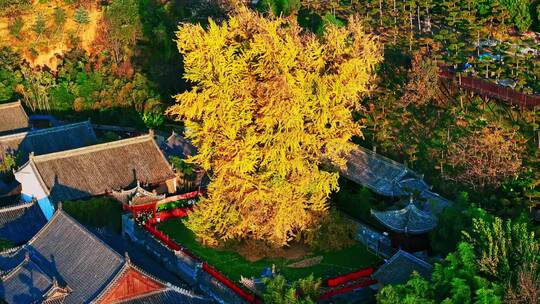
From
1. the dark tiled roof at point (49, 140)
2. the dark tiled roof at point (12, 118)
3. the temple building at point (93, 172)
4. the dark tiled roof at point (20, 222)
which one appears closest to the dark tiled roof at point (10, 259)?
the dark tiled roof at point (20, 222)

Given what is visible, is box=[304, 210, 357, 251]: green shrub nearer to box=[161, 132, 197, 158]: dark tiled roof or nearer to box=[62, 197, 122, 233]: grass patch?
box=[62, 197, 122, 233]: grass patch

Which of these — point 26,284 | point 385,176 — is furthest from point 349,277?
point 26,284

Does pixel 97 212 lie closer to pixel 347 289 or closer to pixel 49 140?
pixel 49 140

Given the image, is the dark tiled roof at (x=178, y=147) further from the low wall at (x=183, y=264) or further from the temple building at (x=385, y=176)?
the temple building at (x=385, y=176)

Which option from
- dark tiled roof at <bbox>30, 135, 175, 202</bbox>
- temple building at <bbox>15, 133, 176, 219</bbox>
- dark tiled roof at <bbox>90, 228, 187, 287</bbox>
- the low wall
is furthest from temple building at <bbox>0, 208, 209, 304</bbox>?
dark tiled roof at <bbox>30, 135, 175, 202</bbox>

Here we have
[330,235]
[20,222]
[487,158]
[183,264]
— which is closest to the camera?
[183,264]

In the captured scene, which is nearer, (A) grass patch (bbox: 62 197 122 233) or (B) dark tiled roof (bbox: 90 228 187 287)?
(B) dark tiled roof (bbox: 90 228 187 287)
